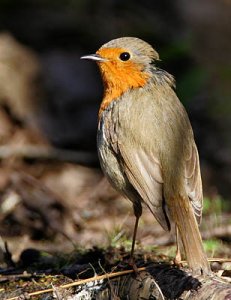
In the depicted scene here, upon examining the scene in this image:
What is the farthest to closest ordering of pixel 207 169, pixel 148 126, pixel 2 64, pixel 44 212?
pixel 2 64
pixel 207 169
pixel 44 212
pixel 148 126

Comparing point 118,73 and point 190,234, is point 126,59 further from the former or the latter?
point 190,234

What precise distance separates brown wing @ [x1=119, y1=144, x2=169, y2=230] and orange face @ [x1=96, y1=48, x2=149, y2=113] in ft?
1.76

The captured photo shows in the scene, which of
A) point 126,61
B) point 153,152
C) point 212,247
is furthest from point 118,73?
point 212,247

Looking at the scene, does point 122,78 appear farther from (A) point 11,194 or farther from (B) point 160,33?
(B) point 160,33

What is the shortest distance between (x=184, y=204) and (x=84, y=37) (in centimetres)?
592

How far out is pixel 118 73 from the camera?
4742 mm

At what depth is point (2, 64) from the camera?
330 inches

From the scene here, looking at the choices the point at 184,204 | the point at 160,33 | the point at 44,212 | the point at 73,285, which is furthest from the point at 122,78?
the point at 160,33

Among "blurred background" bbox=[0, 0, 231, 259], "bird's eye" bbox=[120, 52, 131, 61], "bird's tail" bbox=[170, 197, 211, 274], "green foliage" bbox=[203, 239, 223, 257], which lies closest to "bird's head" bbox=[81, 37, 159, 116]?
"bird's eye" bbox=[120, 52, 131, 61]

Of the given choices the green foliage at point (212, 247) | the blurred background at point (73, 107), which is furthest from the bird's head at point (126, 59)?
the green foliage at point (212, 247)

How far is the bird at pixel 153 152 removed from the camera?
400cm

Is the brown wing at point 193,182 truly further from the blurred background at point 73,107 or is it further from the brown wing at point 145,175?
the blurred background at point 73,107

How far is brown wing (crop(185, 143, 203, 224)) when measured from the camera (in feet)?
13.5

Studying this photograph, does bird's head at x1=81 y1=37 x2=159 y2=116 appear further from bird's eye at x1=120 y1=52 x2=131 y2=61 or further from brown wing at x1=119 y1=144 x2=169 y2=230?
brown wing at x1=119 y1=144 x2=169 y2=230
